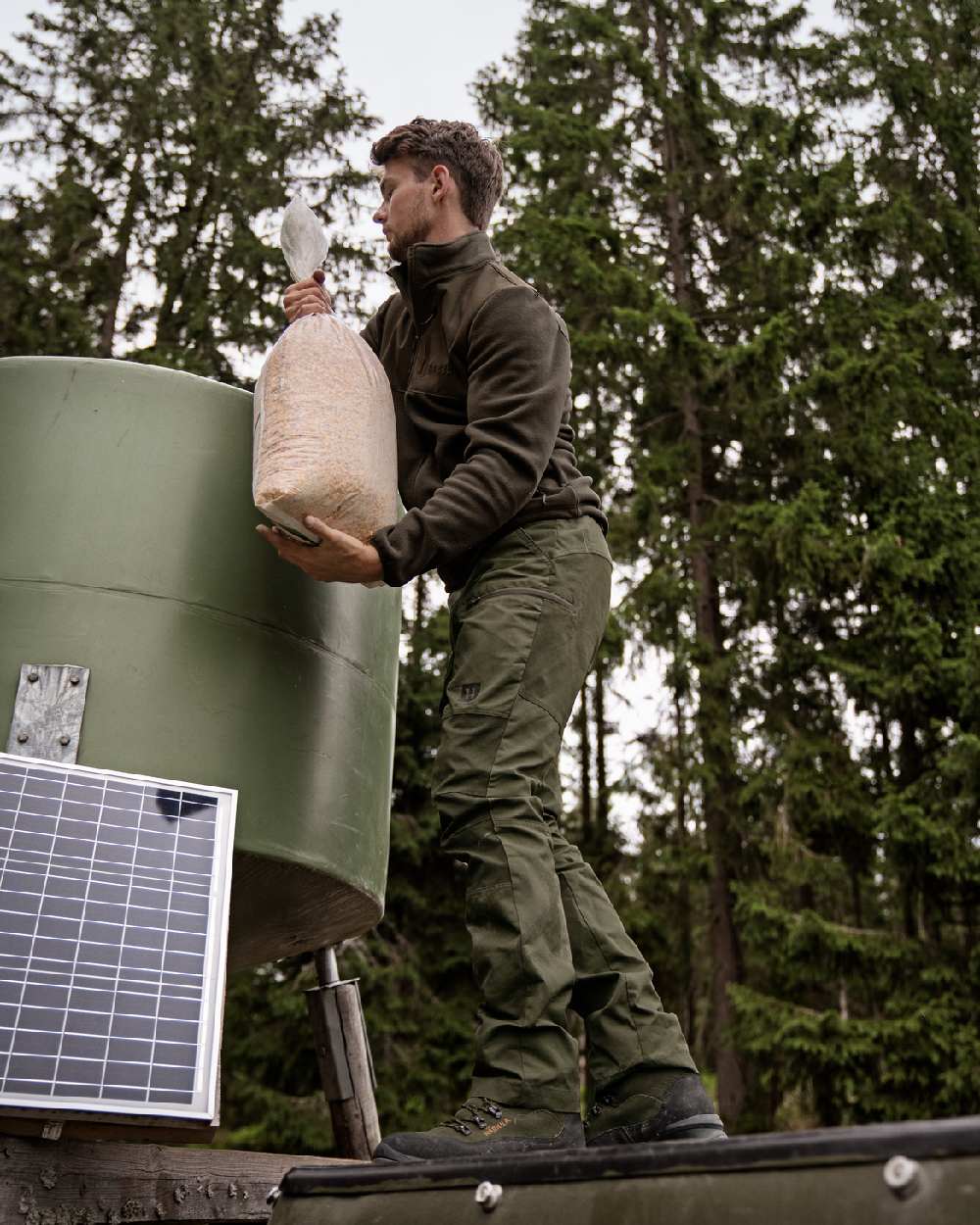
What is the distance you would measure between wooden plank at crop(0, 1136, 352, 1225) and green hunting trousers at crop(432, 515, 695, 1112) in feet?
1.30

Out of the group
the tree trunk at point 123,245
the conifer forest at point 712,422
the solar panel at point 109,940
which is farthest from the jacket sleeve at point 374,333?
the tree trunk at point 123,245

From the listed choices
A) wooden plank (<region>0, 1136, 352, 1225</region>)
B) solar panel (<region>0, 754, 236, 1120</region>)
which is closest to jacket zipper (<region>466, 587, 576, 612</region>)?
solar panel (<region>0, 754, 236, 1120</region>)

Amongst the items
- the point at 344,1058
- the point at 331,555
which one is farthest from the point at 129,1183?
the point at 344,1058

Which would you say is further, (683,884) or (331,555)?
(683,884)

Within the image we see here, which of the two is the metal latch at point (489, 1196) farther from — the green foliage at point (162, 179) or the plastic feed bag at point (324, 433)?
the green foliage at point (162, 179)

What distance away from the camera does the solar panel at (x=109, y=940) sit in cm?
208

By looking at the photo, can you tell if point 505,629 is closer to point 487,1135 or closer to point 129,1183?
point 487,1135

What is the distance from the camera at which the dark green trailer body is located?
3.84 feet

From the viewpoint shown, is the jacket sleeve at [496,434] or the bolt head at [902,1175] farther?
the jacket sleeve at [496,434]

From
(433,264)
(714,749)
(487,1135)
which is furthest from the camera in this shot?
(714,749)

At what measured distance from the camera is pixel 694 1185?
133 cm

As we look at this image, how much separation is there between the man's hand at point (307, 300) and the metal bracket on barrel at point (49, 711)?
0.90 m

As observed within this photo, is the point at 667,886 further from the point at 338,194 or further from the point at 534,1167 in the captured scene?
the point at 534,1167

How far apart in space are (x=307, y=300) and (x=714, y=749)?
9.74m
